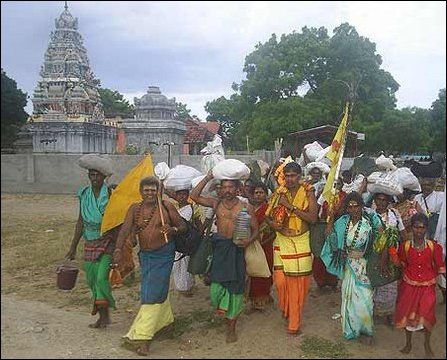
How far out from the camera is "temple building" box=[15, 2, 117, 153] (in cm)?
2703

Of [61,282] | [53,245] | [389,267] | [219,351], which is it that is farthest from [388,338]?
[53,245]

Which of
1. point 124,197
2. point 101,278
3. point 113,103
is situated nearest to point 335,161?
point 124,197

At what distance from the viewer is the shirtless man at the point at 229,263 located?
4.33 meters

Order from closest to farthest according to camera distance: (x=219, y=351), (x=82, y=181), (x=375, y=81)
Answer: (x=219, y=351)
(x=82, y=181)
(x=375, y=81)

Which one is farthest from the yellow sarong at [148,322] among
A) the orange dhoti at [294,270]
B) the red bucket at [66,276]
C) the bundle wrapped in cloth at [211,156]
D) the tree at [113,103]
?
the tree at [113,103]

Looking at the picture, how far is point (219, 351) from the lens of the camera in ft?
13.5

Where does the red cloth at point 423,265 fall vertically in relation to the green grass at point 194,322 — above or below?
above

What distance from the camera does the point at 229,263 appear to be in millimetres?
4324

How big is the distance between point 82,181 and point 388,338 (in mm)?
10923

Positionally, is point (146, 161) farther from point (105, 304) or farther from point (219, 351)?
point (219, 351)

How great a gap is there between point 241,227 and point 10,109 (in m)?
2.09

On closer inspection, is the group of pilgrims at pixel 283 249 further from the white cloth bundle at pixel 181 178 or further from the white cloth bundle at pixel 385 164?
the white cloth bundle at pixel 385 164

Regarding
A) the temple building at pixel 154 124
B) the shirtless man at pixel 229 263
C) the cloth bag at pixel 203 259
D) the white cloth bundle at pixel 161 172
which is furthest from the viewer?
the temple building at pixel 154 124

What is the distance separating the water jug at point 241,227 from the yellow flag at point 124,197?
3.07 ft
